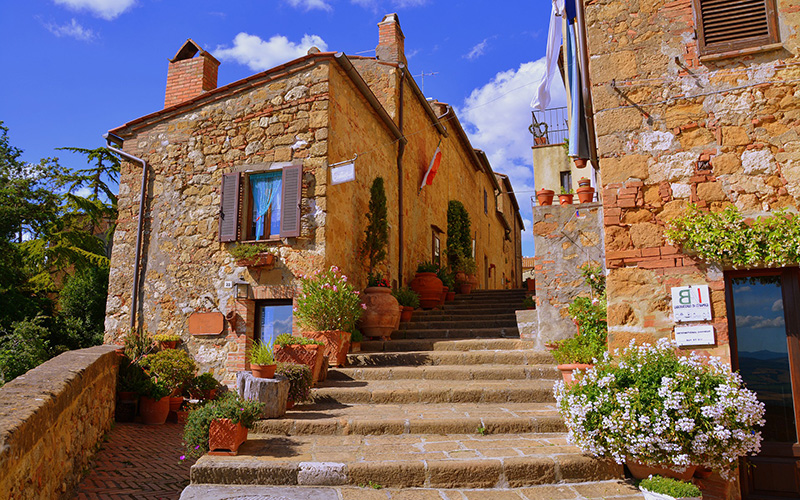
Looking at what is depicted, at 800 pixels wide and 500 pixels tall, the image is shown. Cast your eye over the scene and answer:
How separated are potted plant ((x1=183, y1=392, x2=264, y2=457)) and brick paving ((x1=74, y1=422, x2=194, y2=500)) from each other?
396 mm

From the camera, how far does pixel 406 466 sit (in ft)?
14.1

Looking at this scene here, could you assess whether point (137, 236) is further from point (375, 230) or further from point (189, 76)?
point (375, 230)

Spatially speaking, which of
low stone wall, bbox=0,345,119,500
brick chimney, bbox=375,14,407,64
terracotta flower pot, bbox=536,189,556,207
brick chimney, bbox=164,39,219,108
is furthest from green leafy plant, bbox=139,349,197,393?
brick chimney, bbox=375,14,407,64

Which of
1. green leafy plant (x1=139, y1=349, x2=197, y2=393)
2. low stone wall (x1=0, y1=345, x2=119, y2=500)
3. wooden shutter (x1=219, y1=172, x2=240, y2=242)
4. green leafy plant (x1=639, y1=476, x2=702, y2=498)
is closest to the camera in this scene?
low stone wall (x1=0, y1=345, x2=119, y2=500)

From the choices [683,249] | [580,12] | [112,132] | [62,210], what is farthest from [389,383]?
[62,210]

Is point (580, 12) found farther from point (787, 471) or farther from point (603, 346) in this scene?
point (787, 471)

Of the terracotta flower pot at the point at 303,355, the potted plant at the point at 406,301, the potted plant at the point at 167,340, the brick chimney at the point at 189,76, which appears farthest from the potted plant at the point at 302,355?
the brick chimney at the point at 189,76

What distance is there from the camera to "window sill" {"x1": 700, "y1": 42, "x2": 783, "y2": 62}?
16.7ft

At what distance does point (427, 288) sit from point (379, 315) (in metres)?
3.27

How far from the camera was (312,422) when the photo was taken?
212 inches

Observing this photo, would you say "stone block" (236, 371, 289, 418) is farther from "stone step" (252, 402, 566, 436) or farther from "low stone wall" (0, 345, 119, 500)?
"low stone wall" (0, 345, 119, 500)

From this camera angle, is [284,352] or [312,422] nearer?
[312,422]

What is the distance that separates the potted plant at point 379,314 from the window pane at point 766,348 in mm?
5279

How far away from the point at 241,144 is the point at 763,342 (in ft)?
26.3
